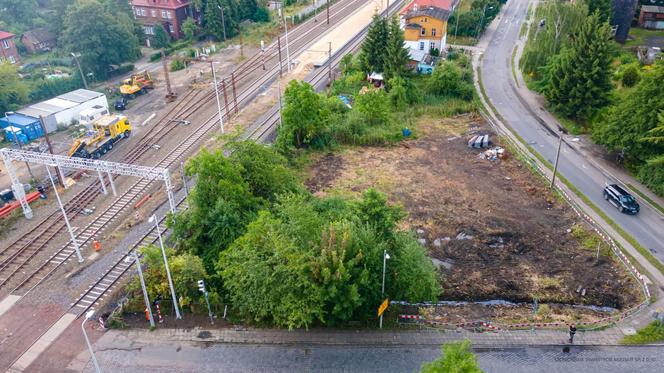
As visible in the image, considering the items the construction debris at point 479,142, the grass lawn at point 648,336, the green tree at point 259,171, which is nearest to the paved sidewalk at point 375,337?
the grass lawn at point 648,336

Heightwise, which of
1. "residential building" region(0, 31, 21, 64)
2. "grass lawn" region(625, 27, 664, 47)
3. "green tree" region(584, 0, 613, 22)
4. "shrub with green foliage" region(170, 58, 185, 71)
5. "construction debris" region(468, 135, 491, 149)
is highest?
"green tree" region(584, 0, 613, 22)

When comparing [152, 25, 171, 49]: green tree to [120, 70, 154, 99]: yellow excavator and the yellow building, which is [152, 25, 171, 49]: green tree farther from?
the yellow building

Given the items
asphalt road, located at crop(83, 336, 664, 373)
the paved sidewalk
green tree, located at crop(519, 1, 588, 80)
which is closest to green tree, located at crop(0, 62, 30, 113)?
the paved sidewalk

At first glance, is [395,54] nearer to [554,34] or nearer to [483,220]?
[554,34]

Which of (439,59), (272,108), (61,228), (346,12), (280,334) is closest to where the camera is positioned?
(280,334)

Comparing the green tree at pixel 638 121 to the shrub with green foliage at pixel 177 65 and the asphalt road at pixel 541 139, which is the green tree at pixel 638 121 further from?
the shrub with green foliage at pixel 177 65

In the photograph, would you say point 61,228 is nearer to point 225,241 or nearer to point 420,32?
point 225,241

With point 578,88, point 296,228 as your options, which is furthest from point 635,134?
point 296,228

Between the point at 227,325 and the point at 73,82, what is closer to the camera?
the point at 227,325
